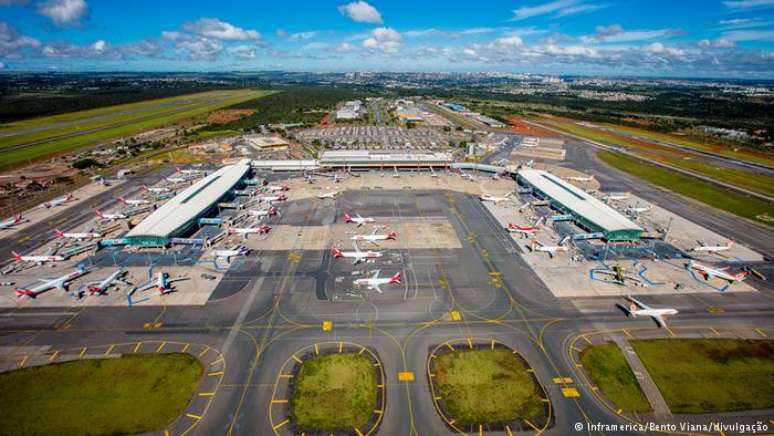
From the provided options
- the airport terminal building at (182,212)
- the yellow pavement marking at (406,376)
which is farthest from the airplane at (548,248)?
the airport terminal building at (182,212)

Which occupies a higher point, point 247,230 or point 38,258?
point 247,230

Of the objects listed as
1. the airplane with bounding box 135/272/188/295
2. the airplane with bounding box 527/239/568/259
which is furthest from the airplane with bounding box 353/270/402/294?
the airplane with bounding box 135/272/188/295

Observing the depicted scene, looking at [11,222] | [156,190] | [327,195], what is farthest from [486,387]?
[11,222]

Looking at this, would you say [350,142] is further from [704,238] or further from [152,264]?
[704,238]

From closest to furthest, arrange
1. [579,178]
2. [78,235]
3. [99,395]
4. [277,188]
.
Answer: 1. [99,395]
2. [78,235]
3. [277,188]
4. [579,178]

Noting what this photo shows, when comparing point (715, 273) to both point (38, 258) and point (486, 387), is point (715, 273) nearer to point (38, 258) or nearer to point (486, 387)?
point (486, 387)

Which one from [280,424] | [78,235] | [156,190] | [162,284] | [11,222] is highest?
[156,190]

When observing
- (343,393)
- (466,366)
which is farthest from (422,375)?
(343,393)

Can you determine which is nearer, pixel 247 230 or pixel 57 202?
pixel 247 230
